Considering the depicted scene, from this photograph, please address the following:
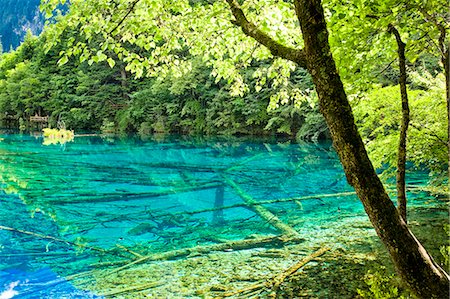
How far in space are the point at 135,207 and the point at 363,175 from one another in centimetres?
815

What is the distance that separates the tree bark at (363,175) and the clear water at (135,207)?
4.01 metres

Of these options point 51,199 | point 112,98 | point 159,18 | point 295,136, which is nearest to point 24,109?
point 112,98

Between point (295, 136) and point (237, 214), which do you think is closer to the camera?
point (237, 214)

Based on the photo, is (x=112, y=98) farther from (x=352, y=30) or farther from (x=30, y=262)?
(x=352, y=30)

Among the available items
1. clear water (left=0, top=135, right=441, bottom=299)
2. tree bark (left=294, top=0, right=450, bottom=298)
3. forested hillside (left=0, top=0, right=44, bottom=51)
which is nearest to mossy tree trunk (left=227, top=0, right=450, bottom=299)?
tree bark (left=294, top=0, right=450, bottom=298)

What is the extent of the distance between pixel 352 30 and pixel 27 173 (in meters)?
14.0

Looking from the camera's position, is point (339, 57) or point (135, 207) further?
point (135, 207)

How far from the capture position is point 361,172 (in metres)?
2.07

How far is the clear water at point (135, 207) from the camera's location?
20.3 feet

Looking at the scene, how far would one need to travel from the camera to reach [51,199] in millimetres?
10336

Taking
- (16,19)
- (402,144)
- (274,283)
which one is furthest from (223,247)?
(16,19)

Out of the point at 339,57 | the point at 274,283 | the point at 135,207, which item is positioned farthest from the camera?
the point at 135,207

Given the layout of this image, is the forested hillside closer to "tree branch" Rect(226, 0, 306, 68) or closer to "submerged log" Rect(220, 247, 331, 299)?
"submerged log" Rect(220, 247, 331, 299)

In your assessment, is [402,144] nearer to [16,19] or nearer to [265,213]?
[265,213]
